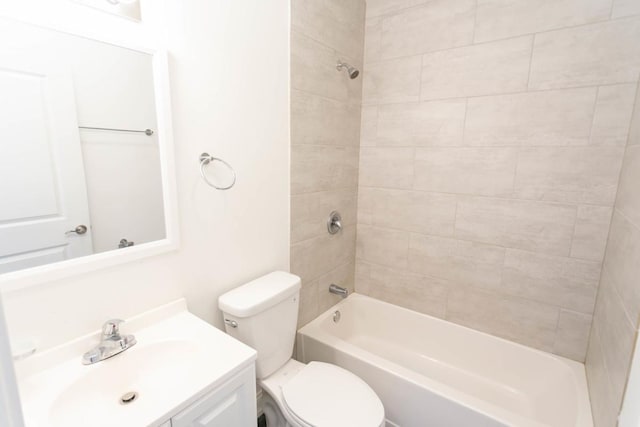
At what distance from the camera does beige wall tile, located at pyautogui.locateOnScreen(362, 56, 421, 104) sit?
1.98 m

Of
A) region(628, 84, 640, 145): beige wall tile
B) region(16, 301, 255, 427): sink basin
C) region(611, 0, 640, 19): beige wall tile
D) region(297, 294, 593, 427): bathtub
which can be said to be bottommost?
region(297, 294, 593, 427): bathtub

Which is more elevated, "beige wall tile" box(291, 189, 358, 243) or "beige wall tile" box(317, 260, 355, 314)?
"beige wall tile" box(291, 189, 358, 243)

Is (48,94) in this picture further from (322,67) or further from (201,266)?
(322,67)

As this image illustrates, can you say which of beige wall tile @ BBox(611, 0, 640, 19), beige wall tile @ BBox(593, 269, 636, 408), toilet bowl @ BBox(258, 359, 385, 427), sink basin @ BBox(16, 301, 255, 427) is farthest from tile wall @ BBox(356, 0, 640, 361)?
sink basin @ BBox(16, 301, 255, 427)

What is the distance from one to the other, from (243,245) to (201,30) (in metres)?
0.91

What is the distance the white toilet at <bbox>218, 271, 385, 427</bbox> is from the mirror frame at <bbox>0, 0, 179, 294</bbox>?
40cm

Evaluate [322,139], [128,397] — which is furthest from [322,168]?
[128,397]

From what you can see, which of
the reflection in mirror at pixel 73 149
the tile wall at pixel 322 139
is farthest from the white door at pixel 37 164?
the tile wall at pixel 322 139

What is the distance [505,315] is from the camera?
189cm

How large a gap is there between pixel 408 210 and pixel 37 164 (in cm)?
184

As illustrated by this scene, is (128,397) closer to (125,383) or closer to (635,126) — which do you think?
(125,383)

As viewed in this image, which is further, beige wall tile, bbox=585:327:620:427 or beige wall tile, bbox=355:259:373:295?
beige wall tile, bbox=355:259:373:295

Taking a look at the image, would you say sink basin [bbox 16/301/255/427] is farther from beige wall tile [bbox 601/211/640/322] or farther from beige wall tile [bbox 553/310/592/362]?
beige wall tile [bbox 553/310/592/362]

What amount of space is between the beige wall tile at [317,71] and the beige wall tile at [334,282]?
113 cm
